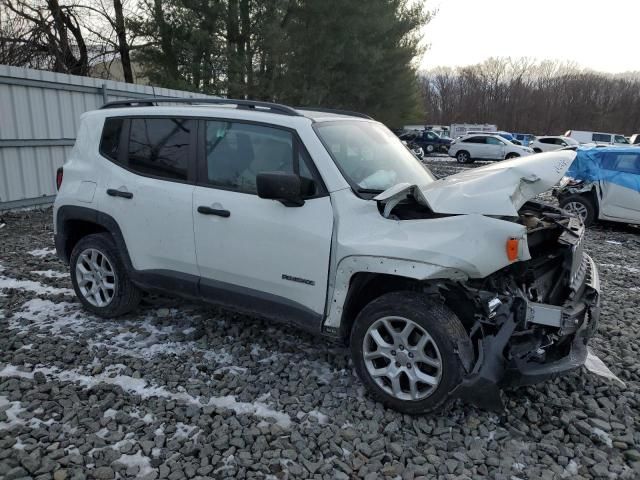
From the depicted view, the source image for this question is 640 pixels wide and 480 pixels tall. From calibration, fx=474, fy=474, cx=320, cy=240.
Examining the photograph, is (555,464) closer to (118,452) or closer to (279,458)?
(279,458)

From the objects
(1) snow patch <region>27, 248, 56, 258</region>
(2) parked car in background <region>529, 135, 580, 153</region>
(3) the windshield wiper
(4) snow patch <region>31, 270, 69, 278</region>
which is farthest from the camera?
(2) parked car in background <region>529, 135, 580, 153</region>

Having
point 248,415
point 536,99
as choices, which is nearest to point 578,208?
point 248,415

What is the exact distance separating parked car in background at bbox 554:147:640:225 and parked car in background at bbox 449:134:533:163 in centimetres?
1798

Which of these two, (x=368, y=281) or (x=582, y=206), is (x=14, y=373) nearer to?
(x=368, y=281)

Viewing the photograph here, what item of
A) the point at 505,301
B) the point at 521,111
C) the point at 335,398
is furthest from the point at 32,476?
the point at 521,111

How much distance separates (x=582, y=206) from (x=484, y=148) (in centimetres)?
1856

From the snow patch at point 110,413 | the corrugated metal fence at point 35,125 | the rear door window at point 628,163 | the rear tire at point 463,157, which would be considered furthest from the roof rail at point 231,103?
the rear tire at point 463,157

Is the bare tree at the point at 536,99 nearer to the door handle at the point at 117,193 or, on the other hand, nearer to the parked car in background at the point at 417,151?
the parked car in background at the point at 417,151

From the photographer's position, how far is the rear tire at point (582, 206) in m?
9.24

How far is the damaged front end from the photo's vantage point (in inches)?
107

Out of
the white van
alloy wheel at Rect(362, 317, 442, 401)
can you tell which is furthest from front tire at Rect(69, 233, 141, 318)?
the white van

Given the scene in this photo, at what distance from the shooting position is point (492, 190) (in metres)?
2.86

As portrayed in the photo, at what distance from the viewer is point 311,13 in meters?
16.8

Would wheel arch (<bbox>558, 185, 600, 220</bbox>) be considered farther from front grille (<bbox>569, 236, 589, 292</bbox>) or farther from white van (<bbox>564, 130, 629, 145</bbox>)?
white van (<bbox>564, 130, 629, 145</bbox>)
